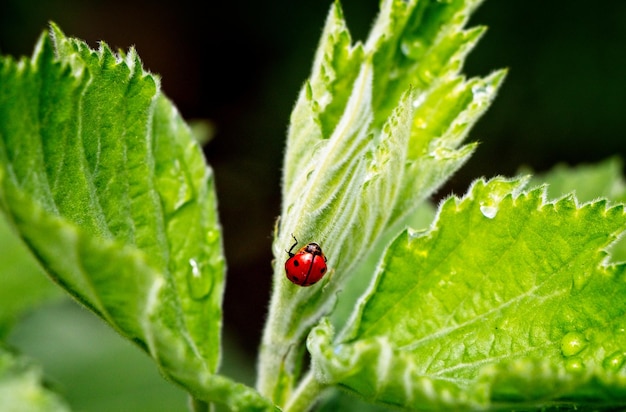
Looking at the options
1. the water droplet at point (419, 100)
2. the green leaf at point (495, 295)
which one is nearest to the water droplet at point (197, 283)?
the green leaf at point (495, 295)

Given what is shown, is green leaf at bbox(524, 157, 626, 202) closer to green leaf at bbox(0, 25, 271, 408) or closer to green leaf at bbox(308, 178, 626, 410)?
green leaf at bbox(308, 178, 626, 410)

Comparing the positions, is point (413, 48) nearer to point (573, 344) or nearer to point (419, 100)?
point (419, 100)

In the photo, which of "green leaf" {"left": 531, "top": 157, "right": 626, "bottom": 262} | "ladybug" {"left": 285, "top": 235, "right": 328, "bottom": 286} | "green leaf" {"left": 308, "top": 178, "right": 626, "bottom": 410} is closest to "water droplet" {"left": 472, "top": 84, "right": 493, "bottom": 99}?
"green leaf" {"left": 308, "top": 178, "right": 626, "bottom": 410}

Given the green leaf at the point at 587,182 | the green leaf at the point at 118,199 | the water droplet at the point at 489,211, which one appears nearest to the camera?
the green leaf at the point at 118,199

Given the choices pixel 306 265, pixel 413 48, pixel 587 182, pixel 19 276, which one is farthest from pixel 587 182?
pixel 19 276

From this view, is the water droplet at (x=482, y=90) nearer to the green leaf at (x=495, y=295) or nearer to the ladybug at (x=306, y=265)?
the green leaf at (x=495, y=295)

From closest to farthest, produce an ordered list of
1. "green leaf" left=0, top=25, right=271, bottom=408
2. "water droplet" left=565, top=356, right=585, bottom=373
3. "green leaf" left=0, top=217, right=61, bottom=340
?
"green leaf" left=0, top=25, right=271, bottom=408, "water droplet" left=565, top=356, right=585, bottom=373, "green leaf" left=0, top=217, right=61, bottom=340

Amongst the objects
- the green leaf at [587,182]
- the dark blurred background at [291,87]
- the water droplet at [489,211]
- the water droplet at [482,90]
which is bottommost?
the water droplet at [489,211]

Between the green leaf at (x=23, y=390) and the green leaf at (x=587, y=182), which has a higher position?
the green leaf at (x=587, y=182)
